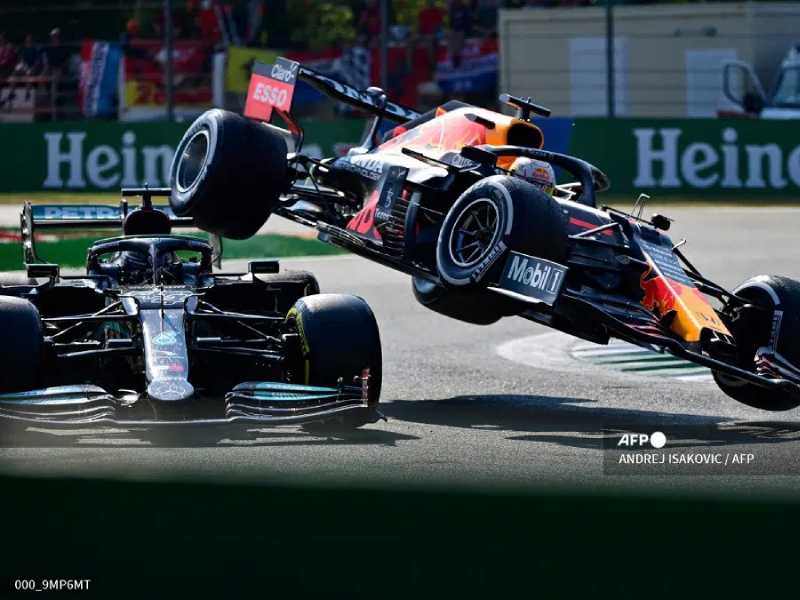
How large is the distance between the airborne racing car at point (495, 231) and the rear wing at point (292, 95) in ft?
0.90

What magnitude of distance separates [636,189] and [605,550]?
21.9 meters

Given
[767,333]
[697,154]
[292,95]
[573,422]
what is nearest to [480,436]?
[573,422]

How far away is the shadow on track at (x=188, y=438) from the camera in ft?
25.6

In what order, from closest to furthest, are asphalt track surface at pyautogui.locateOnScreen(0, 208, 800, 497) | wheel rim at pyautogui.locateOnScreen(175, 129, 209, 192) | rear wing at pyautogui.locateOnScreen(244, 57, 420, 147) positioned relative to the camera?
asphalt track surface at pyautogui.locateOnScreen(0, 208, 800, 497) → wheel rim at pyautogui.locateOnScreen(175, 129, 209, 192) → rear wing at pyautogui.locateOnScreen(244, 57, 420, 147)

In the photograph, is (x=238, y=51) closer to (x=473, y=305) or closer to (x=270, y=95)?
(x=270, y=95)

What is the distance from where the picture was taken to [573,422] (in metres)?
9.09

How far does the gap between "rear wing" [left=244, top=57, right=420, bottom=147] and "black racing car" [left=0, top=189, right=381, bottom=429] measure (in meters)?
2.28

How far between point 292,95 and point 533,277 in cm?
383

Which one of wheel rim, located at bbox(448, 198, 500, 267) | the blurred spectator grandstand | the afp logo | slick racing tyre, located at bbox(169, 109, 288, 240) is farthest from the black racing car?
the blurred spectator grandstand

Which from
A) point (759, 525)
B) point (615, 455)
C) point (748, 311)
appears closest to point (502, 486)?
point (759, 525)

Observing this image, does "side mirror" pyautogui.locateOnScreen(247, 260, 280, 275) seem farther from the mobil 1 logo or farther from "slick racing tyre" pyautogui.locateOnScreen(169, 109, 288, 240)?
the mobil 1 logo

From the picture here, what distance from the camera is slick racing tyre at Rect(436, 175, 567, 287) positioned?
890cm

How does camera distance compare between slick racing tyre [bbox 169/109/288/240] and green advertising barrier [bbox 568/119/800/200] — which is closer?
slick racing tyre [bbox 169/109/288/240]

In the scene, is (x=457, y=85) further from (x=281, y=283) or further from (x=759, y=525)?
(x=759, y=525)
